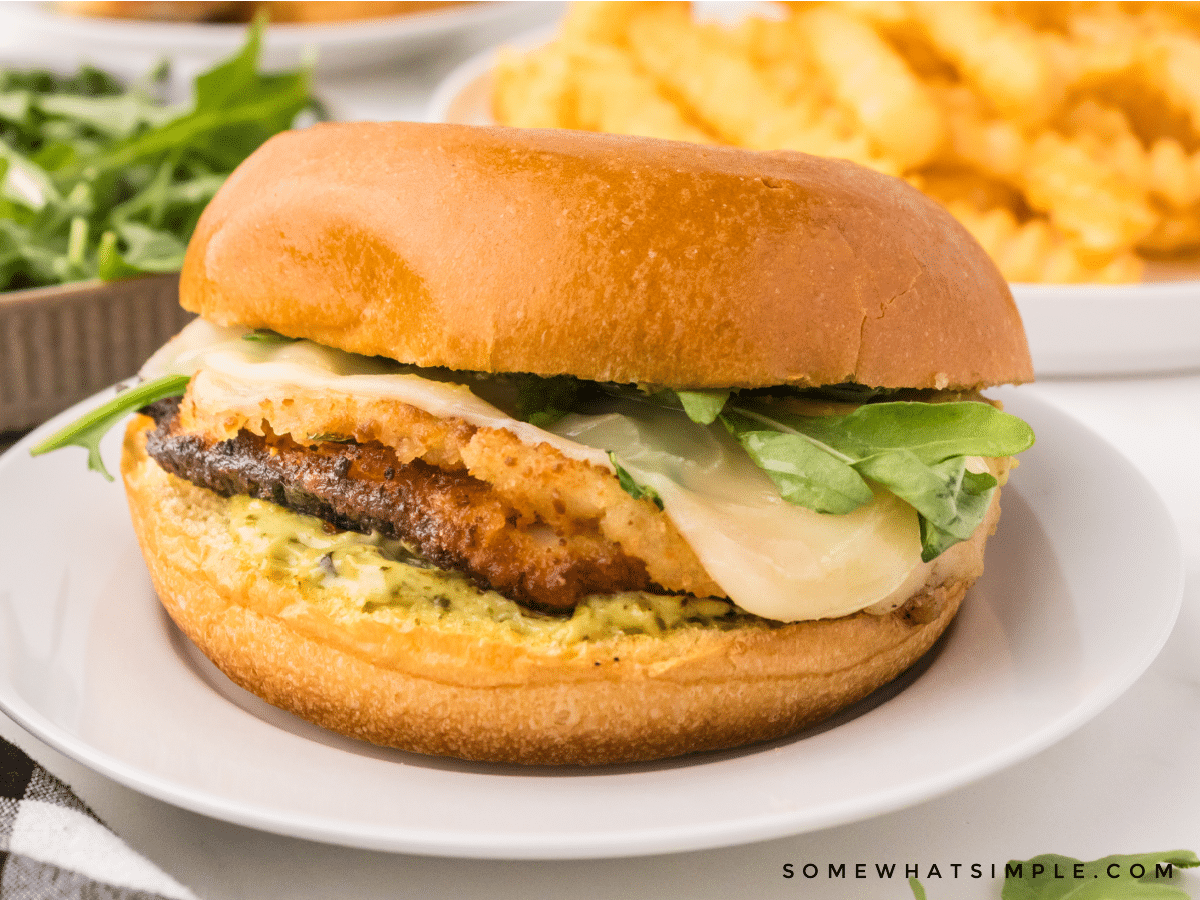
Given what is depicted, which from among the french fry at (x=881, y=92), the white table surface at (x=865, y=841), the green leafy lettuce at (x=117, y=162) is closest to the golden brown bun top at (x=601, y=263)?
the white table surface at (x=865, y=841)

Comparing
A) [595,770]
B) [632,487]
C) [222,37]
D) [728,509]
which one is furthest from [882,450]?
[222,37]

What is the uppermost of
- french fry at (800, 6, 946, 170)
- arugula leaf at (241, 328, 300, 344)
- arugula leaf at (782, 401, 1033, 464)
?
french fry at (800, 6, 946, 170)

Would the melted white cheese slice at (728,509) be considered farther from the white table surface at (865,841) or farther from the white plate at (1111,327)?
the white plate at (1111,327)

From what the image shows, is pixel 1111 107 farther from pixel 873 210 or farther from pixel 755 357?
pixel 755 357

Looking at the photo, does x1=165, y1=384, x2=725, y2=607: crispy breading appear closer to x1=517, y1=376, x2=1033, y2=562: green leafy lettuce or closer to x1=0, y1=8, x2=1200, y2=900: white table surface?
x1=517, y1=376, x2=1033, y2=562: green leafy lettuce

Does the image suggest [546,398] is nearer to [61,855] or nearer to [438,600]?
[438,600]

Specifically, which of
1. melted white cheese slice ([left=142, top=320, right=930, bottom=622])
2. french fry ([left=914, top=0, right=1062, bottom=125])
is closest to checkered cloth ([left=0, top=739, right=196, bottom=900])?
melted white cheese slice ([left=142, top=320, right=930, bottom=622])

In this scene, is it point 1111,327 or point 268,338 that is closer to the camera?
point 268,338
